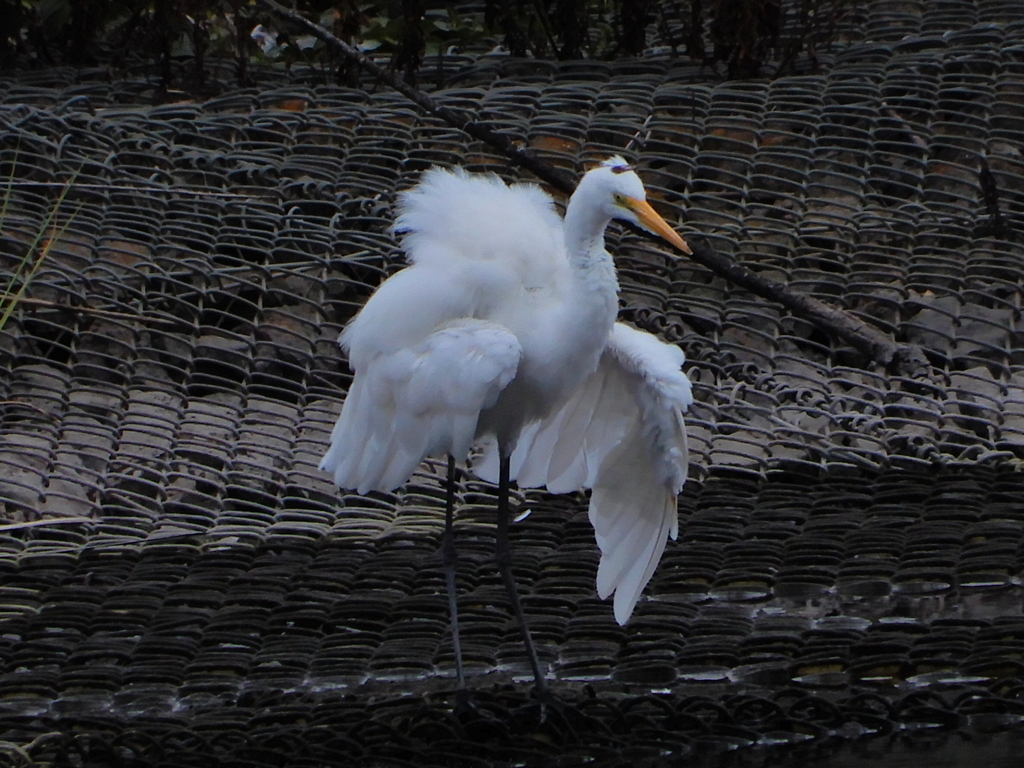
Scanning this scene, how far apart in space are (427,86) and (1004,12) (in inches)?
95.7

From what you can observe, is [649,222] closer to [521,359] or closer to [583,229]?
[583,229]

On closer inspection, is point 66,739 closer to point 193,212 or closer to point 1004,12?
point 193,212

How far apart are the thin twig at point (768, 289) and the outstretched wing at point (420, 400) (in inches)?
67.9

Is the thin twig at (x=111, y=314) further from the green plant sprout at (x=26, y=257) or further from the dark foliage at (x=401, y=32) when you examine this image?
the dark foliage at (x=401, y=32)

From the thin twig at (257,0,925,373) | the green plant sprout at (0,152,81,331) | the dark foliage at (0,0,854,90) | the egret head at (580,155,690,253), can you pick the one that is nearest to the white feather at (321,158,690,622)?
the egret head at (580,155,690,253)

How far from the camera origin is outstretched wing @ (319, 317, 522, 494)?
293 centimetres

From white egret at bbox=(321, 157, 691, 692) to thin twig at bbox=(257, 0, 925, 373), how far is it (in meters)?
1.52

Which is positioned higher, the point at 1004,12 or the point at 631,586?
the point at 1004,12

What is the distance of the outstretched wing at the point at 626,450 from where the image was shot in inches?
122

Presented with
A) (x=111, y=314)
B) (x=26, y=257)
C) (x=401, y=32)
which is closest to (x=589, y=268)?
(x=26, y=257)

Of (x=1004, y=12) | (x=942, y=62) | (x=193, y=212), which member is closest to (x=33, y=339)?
(x=193, y=212)

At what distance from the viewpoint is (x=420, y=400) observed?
9.86 ft

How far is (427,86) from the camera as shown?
649 centimetres

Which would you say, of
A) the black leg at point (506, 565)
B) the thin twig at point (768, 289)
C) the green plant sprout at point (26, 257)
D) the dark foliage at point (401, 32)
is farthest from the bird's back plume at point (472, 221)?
the dark foliage at point (401, 32)
